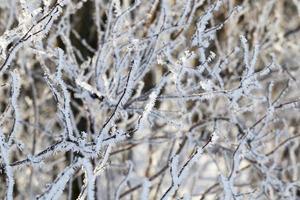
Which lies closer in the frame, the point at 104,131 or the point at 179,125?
the point at 104,131

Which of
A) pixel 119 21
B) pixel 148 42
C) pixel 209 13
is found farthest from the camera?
pixel 148 42

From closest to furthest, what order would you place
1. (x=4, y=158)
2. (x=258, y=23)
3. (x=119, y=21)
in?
1. (x=4, y=158)
2. (x=119, y=21)
3. (x=258, y=23)

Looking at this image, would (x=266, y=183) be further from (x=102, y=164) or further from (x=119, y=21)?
(x=102, y=164)

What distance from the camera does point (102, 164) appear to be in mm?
2074

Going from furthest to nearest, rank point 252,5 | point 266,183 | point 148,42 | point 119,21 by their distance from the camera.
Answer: point 252,5 → point 266,183 → point 148,42 → point 119,21

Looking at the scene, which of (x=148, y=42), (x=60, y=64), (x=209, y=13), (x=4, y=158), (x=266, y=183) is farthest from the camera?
(x=266, y=183)

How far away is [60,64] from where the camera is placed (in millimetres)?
2221

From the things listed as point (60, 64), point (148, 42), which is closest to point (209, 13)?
point (148, 42)

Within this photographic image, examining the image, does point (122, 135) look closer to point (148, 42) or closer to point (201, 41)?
point (201, 41)

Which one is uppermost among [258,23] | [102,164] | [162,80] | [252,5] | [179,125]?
[252,5]

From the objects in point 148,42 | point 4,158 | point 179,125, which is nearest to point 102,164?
point 4,158

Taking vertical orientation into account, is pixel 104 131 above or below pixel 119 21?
below

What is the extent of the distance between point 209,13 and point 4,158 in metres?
1.17

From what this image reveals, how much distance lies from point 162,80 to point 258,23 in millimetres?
2581
